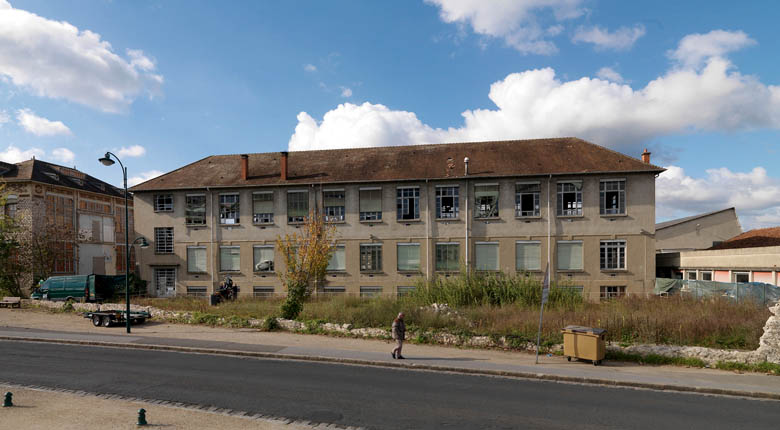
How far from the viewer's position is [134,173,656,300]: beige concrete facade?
89.2 ft

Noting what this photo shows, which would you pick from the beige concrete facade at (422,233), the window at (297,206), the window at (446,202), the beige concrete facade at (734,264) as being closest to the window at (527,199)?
the beige concrete facade at (422,233)

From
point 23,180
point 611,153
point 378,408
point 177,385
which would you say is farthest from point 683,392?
point 23,180

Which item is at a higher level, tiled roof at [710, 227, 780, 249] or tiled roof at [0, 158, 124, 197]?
tiled roof at [0, 158, 124, 197]

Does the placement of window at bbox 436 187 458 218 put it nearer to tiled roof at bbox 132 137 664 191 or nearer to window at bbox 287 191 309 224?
tiled roof at bbox 132 137 664 191

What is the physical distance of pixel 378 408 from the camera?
8.84 m

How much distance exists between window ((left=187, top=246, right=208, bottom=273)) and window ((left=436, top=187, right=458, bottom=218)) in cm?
1790

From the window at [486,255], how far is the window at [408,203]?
15.9ft

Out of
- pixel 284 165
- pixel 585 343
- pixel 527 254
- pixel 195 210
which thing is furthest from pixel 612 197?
pixel 195 210

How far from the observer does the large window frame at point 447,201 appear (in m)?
28.9

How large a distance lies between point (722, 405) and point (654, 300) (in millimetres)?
9415

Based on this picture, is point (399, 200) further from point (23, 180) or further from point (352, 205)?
point (23, 180)

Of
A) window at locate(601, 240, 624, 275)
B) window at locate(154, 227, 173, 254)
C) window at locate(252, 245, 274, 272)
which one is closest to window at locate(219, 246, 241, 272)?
window at locate(252, 245, 274, 272)

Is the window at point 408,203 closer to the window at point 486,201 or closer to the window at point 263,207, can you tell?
the window at point 486,201

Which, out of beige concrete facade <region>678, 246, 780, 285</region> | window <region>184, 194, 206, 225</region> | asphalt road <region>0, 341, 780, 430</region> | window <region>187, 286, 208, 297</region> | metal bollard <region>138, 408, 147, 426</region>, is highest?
window <region>184, 194, 206, 225</region>
